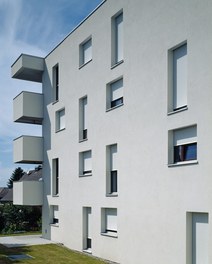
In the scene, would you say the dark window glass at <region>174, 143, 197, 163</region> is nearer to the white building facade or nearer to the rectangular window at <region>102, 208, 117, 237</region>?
the white building facade

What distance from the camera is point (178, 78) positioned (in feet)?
38.3

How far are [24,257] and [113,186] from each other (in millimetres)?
4492

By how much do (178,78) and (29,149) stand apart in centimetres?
1186

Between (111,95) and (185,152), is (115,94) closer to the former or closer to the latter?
(111,95)

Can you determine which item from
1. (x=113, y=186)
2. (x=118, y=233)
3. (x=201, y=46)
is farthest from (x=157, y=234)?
(x=201, y=46)

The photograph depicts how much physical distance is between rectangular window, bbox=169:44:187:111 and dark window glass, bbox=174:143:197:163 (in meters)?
1.18

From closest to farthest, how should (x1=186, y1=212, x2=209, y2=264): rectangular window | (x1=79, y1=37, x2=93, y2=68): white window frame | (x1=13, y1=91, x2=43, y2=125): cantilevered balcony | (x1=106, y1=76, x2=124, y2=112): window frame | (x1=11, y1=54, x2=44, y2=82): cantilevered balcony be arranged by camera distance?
(x1=186, y1=212, x2=209, y2=264): rectangular window, (x1=106, y1=76, x2=124, y2=112): window frame, (x1=79, y1=37, x2=93, y2=68): white window frame, (x1=13, y1=91, x2=43, y2=125): cantilevered balcony, (x1=11, y1=54, x2=44, y2=82): cantilevered balcony

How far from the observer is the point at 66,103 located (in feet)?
62.2

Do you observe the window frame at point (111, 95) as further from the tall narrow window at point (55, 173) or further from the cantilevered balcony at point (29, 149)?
the cantilevered balcony at point (29, 149)

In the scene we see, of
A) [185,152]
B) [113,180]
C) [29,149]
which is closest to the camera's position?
[185,152]

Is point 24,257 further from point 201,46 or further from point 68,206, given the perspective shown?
point 201,46

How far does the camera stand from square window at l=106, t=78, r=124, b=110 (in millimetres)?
14664

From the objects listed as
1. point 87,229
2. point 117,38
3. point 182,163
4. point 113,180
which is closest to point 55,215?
point 87,229

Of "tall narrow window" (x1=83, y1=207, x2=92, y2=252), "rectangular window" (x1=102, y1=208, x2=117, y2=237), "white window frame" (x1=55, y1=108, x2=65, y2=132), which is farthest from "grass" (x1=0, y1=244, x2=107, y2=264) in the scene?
"white window frame" (x1=55, y1=108, x2=65, y2=132)
